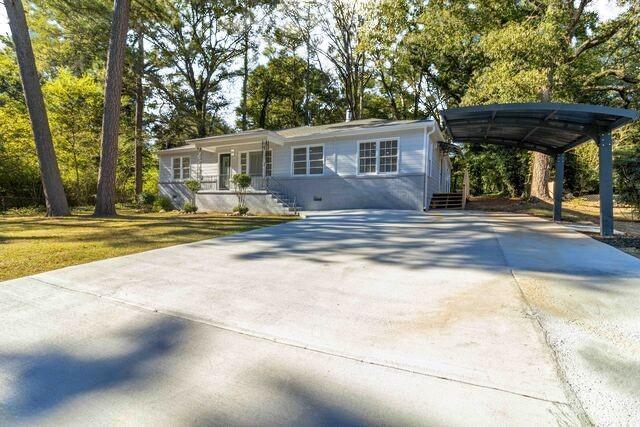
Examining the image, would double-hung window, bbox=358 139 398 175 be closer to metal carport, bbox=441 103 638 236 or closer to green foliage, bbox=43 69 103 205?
metal carport, bbox=441 103 638 236

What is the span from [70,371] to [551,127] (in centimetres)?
997

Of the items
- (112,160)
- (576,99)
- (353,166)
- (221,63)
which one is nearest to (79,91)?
(221,63)

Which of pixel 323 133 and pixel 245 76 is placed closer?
pixel 323 133

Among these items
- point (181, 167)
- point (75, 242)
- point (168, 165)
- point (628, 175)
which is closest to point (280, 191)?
point (181, 167)

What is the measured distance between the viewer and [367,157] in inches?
543

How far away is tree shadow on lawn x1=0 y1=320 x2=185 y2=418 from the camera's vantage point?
1.82 meters

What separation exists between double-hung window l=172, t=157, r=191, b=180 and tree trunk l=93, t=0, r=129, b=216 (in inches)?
325

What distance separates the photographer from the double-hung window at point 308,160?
48.8 ft

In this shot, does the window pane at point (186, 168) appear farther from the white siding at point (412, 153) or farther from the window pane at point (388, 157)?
the white siding at point (412, 153)

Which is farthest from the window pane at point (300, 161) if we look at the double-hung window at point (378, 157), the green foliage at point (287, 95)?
the green foliage at point (287, 95)

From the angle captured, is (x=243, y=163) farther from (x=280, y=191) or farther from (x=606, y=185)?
(x=606, y=185)

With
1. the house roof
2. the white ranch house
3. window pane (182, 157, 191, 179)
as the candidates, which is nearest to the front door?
the white ranch house

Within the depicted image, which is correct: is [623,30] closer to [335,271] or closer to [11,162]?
[335,271]

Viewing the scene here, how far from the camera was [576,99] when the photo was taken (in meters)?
16.2
